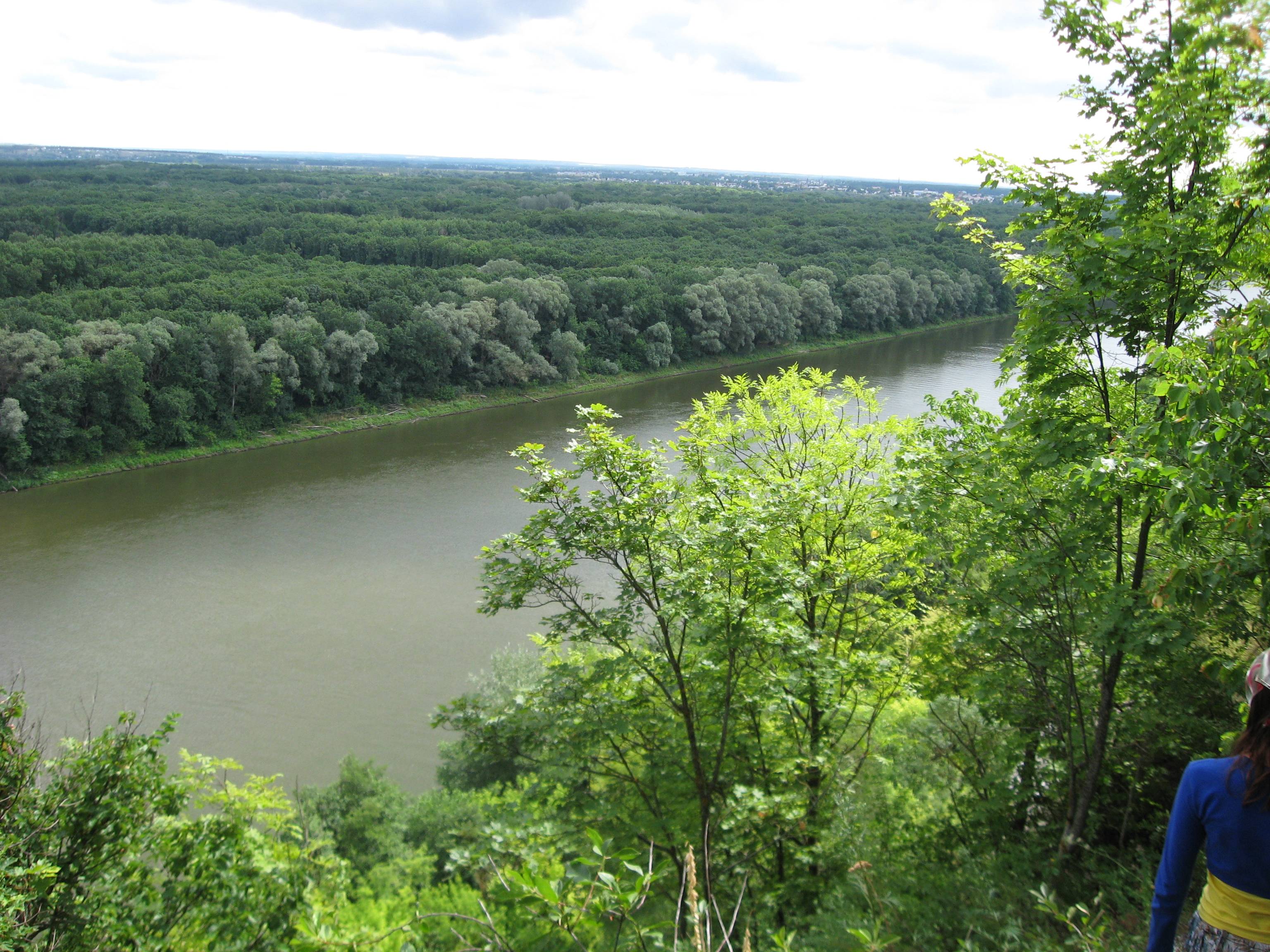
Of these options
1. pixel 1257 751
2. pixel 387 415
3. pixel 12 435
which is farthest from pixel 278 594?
pixel 1257 751

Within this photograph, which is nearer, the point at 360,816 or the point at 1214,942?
the point at 1214,942

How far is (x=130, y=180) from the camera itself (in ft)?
302

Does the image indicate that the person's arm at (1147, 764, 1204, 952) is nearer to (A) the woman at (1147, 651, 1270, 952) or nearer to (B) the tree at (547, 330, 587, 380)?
(A) the woman at (1147, 651, 1270, 952)

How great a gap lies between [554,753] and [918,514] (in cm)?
283

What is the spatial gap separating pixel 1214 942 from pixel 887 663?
A: 14.4 feet

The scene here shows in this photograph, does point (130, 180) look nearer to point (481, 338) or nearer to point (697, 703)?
point (481, 338)

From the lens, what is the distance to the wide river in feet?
46.7

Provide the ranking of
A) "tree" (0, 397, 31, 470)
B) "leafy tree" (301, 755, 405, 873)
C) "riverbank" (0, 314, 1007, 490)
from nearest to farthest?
"leafy tree" (301, 755, 405, 873)
"tree" (0, 397, 31, 470)
"riverbank" (0, 314, 1007, 490)

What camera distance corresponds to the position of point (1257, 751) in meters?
1.93

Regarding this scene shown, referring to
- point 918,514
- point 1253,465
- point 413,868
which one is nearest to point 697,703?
point 918,514

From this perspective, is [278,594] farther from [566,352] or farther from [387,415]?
[566,352]

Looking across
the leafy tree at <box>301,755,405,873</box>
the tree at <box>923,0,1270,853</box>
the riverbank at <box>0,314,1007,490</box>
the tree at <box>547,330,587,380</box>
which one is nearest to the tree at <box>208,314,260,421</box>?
the riverbank at <box>0,314,1007,490</box>

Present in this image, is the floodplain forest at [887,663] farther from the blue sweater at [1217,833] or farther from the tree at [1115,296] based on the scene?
the blue sweater at [1217,833]

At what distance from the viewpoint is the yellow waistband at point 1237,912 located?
6.61 feet
